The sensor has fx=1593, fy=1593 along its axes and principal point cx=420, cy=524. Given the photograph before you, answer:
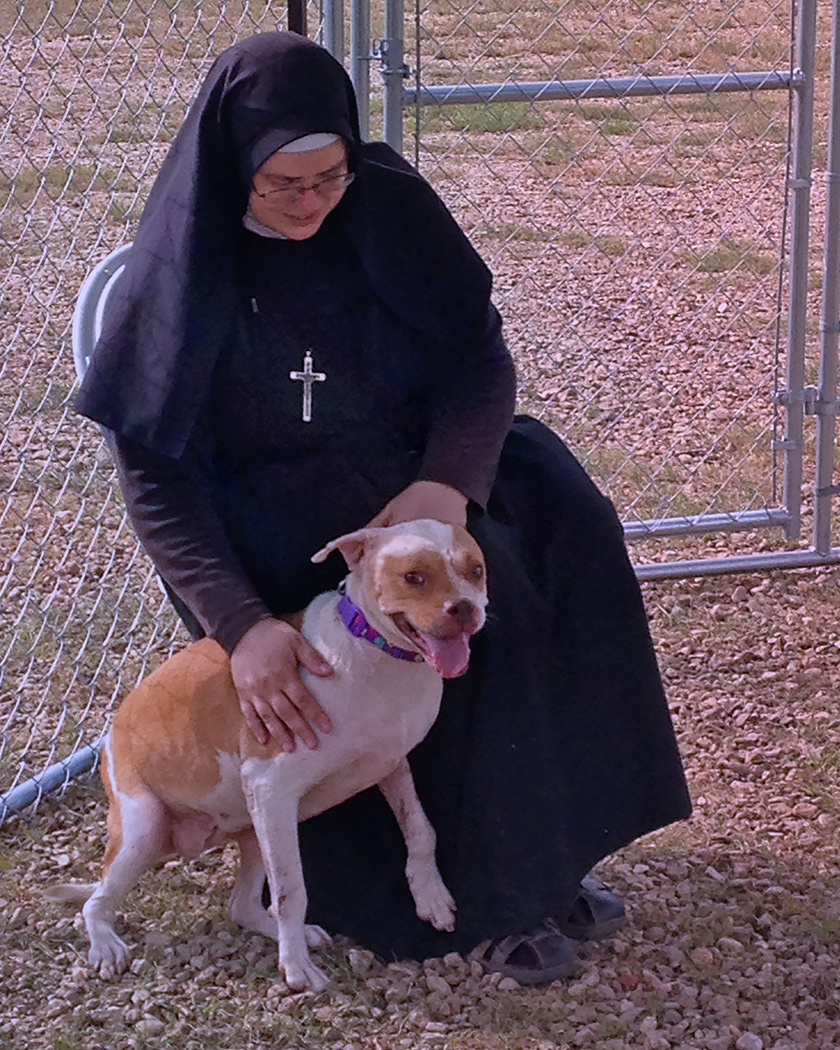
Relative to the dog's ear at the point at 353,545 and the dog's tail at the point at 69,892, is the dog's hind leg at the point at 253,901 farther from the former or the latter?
the dog's ear at the point at 353,545

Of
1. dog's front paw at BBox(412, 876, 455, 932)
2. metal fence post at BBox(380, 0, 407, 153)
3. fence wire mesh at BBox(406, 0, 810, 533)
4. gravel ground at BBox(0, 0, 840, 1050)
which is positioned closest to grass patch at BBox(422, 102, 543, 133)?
fence wire mesh at BBox(406, 0, 810, 533)

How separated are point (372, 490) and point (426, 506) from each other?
151 mm

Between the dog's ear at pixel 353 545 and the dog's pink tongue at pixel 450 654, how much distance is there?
224 millimetres

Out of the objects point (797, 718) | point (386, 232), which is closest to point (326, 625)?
point (386, 232)

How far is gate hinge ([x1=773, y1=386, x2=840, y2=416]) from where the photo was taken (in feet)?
16.0

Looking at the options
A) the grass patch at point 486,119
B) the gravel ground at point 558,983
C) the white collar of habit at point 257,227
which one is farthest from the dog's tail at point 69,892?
the grass patch at point 486,119

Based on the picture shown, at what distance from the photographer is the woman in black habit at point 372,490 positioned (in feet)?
9.24

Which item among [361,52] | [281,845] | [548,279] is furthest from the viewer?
[548,279]

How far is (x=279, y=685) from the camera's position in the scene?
2814 millimetres

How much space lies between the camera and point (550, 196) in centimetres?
918

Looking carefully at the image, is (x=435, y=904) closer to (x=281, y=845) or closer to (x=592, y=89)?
(x=281, y=845)

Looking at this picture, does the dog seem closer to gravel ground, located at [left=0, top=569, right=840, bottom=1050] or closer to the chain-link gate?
gravel ground, located at [left=0, top=569, right=840, bottom=1050]

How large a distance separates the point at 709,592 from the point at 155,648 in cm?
167

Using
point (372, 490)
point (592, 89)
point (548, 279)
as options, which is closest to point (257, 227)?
point (372, 490)
